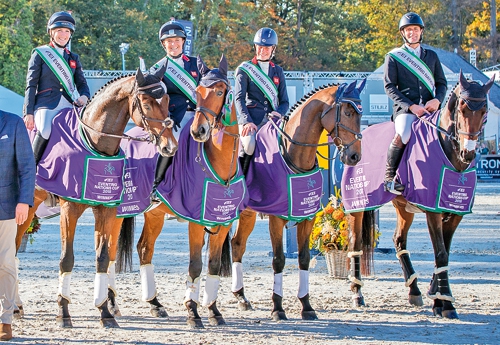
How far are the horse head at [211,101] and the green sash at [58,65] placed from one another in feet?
5.73

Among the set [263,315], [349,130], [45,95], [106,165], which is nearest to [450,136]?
[349,130]

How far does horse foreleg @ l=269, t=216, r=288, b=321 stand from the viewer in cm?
840

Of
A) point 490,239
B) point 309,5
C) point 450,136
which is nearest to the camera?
point 450,136

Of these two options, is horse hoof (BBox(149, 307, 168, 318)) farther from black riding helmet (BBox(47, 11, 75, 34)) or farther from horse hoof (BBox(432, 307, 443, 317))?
black riding helmet (BBox(47, 11, 75, 34))

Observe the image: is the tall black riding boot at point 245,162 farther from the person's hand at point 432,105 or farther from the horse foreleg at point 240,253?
the person's hand at point 432,105

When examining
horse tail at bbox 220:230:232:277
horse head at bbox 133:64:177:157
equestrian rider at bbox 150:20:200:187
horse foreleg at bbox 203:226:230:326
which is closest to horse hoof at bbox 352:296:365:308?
horse tail at bbox 220:230:232:277

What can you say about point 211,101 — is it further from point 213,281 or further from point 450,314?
point 450,314

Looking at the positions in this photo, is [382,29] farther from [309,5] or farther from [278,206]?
[278,206]

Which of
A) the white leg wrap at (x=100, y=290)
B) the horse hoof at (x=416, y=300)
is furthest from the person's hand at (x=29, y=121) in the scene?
the horse hoof at (x=416, y=300)

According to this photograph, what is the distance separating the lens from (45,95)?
870cm

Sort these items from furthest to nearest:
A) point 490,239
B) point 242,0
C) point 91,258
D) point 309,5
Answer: point 309,5, point 242,0, point 490,239, point 91,258

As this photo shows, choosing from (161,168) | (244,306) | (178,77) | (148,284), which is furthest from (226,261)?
(178,77)

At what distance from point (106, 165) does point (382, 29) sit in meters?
50.5

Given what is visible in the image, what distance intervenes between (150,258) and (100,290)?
3.59 ft
